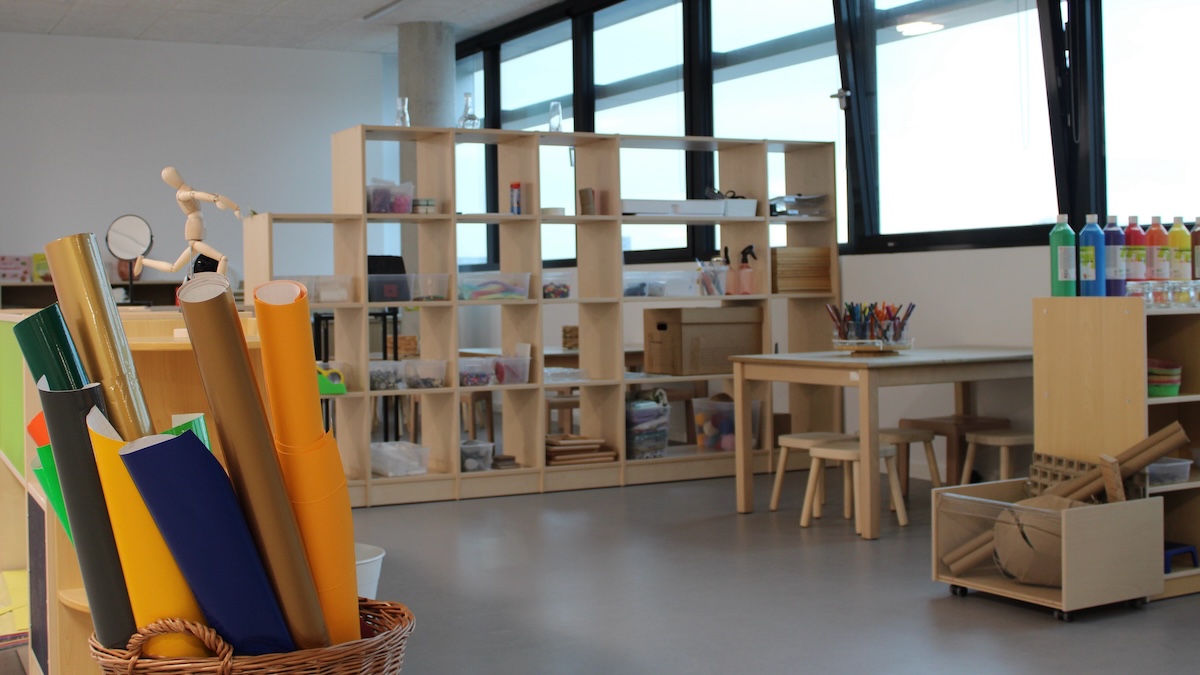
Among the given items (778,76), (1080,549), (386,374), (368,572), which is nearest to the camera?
(368,572)

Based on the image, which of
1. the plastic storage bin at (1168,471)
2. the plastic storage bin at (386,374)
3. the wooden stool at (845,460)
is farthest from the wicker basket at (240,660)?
the plastic storage bin at (386,374)

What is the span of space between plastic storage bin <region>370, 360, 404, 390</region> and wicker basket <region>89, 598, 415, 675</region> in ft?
13.8

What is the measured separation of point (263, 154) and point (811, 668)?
27.2ft

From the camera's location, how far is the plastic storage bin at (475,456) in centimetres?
571

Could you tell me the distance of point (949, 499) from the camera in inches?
144

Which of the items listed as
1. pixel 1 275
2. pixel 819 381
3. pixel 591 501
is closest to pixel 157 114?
pixel 1 275

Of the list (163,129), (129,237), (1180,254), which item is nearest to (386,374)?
(1180,254)

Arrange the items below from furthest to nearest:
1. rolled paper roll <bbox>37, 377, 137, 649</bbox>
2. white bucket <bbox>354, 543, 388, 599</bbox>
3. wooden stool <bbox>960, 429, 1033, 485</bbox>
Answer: wooden stool <bbox>960, 429, 1033, 485</bbox>, white bucket <bbox>354, 543, 388, 599</bbox>, rolled paper roll <bbox>37, 377, 137, 649</bbox>

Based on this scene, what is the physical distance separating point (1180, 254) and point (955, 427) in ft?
5.41

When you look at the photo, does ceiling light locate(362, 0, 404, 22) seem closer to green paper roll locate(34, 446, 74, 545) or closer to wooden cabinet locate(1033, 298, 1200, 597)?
wooden cabinet locate(1033, 298, 1200, 597)

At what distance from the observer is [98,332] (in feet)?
4.45

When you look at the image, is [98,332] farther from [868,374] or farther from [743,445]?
[743,445]

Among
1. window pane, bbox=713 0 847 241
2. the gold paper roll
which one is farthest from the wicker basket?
window pane, bbox=713 0 847 241

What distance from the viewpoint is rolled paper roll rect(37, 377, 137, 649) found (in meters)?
1.33
